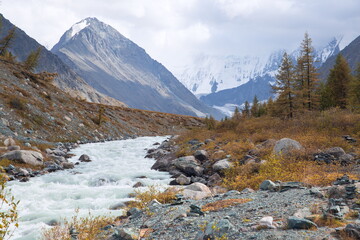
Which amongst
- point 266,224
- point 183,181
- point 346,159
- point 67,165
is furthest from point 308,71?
point 266,224

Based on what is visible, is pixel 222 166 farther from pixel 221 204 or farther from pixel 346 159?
pixel 221 204

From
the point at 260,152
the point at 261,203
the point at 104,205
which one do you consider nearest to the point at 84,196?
the point at 104,205

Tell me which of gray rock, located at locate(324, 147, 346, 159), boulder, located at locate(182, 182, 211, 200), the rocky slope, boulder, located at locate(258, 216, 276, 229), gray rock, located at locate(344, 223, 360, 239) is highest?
the rocky slope

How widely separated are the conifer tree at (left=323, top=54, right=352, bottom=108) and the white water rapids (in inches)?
1503

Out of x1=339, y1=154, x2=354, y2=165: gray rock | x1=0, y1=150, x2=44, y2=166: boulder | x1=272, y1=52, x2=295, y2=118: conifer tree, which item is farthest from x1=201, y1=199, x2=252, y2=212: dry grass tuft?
x1=272, y1=52, x2=295, y2=118: conifer tree

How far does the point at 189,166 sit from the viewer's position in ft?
48.5

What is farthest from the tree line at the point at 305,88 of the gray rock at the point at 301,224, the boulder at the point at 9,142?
the boulder at the point at 9,142

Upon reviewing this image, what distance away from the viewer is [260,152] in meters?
14.1

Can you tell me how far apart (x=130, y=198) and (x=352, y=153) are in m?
10.8

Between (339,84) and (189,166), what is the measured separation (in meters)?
39.8

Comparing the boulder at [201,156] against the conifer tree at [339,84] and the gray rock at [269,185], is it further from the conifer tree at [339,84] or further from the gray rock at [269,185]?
the conifer tree at [339,84]

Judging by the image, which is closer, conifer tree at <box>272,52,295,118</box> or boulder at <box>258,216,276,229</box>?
boulder at <box>258,216,276,229</box>

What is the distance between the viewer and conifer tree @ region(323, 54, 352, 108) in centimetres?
4138

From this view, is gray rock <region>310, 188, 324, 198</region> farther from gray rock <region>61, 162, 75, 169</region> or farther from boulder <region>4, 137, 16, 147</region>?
boulder <region>4, 137, 16, 147</region>
